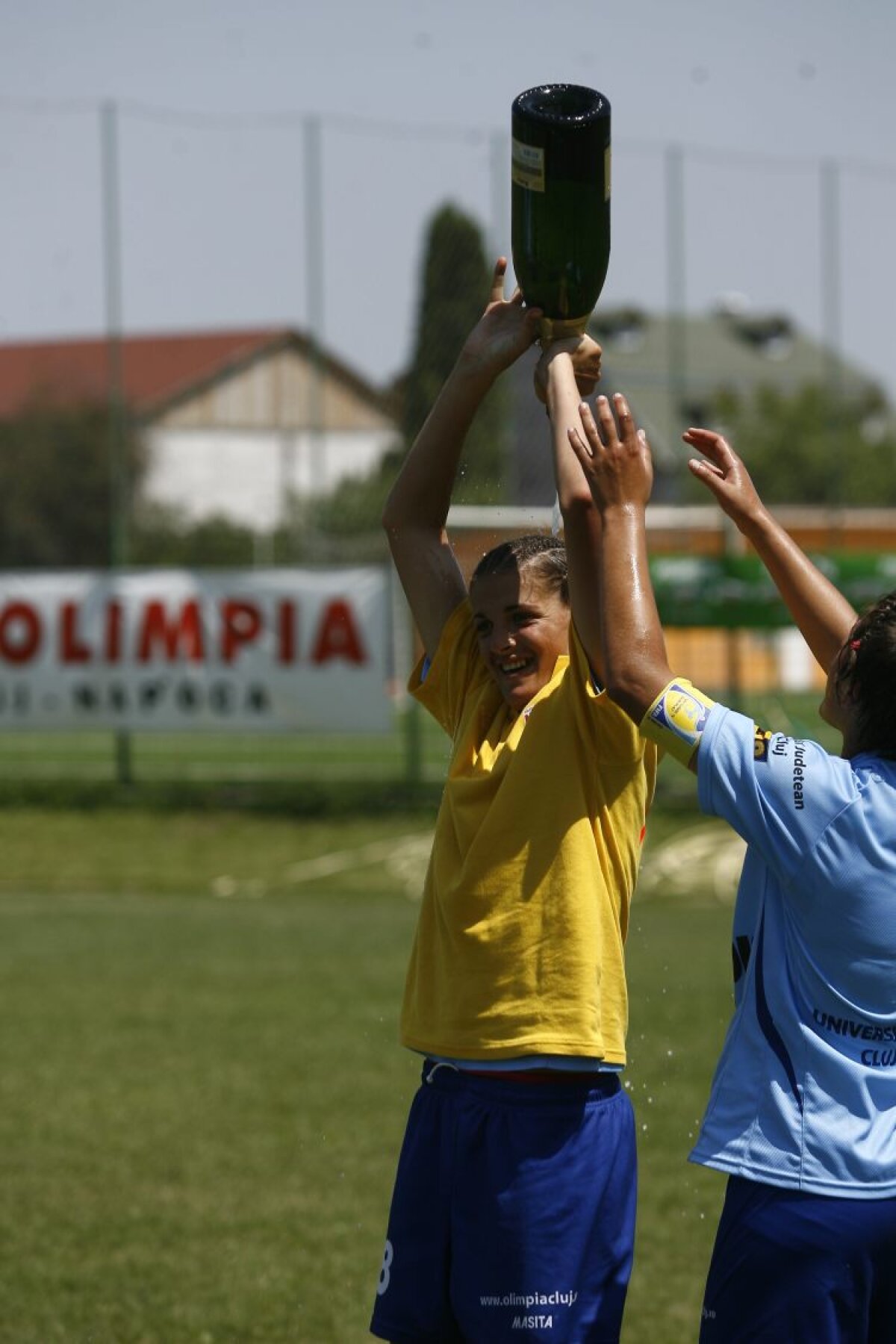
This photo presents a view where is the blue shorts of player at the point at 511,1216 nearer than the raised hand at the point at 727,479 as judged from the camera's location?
Yes

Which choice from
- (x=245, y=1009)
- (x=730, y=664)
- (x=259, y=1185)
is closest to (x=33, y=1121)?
(x=259, y=1185)

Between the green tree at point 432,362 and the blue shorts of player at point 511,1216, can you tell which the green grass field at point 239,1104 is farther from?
the green tree at point 432,362

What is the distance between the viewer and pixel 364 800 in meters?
15.5

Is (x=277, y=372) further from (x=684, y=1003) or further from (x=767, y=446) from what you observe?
(x=767, y=446)

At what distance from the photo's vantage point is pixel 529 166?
291 cm

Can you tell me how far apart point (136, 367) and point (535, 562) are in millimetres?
24037

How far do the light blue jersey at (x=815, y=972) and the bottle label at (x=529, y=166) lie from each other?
3.17 ft

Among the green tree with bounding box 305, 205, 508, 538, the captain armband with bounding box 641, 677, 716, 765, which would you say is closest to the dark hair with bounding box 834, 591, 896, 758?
the captain armband with bounding box 641, 677, 716, 765

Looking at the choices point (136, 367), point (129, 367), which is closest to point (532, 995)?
point (129, 367)

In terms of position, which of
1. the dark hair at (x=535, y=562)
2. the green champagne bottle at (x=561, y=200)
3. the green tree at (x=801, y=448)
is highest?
the green champagne bottle at (x=561, y=200)

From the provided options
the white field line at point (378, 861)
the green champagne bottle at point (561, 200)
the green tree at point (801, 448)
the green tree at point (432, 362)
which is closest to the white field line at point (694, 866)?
the white field line at point (378, 861)

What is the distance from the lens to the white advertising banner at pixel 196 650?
582 inches

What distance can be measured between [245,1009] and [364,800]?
689 centimetres

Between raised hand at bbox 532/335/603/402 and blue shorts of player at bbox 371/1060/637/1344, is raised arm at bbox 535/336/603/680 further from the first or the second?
blue shorts of player at bbox 371/1060/637/1344
